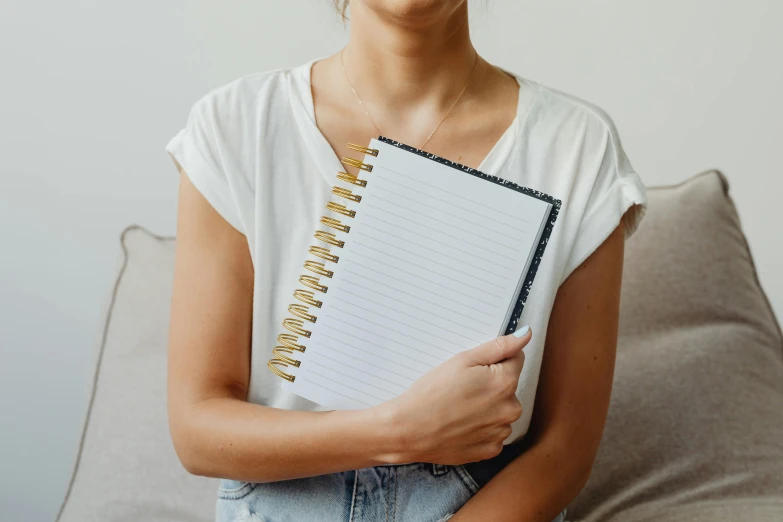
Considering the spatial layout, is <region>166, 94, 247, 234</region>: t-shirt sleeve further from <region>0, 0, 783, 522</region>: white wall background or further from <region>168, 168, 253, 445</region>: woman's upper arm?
<region>0, 0, 783, 522</region>: white wall background

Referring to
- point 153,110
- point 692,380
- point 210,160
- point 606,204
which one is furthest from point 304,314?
point 153,110

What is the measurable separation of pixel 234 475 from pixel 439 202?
1.08 ft

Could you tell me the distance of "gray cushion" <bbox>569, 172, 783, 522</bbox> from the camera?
114cm

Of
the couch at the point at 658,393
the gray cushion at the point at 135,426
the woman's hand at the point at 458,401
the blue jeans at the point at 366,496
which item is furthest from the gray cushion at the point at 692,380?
the gray cushion at the point at 135,426

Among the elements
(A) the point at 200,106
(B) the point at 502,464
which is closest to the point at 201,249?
(A) the point at 200,106

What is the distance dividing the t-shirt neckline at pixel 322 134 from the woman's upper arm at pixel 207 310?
4.4 inches

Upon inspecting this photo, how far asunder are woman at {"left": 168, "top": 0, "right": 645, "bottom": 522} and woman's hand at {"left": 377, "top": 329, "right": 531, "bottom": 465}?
0.12ft

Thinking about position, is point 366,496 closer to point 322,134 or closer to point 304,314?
point 304,314

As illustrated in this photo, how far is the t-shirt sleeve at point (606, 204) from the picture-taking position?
89 centimetres

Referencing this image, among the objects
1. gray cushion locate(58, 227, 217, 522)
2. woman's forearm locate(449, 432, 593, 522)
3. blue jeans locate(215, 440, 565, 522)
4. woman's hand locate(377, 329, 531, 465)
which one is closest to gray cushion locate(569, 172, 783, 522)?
woman's forearm locate(449, 432, 593, 522)

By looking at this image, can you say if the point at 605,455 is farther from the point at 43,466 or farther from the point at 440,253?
the point at 43,466

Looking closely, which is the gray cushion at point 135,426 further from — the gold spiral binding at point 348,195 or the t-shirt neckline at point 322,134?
the gold spiral binding at point 348,195

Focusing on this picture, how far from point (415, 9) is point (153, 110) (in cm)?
80

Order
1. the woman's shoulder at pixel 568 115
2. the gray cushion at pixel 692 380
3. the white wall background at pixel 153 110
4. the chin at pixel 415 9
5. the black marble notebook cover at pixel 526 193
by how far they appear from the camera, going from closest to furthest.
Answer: the black marble notebook cover at pixel 526 193
the chin at pixel 415 9
the woman's shoulder at pixel 568 115
the gray cushion at pixel 692 380
the white wall background at pixel 153 110
